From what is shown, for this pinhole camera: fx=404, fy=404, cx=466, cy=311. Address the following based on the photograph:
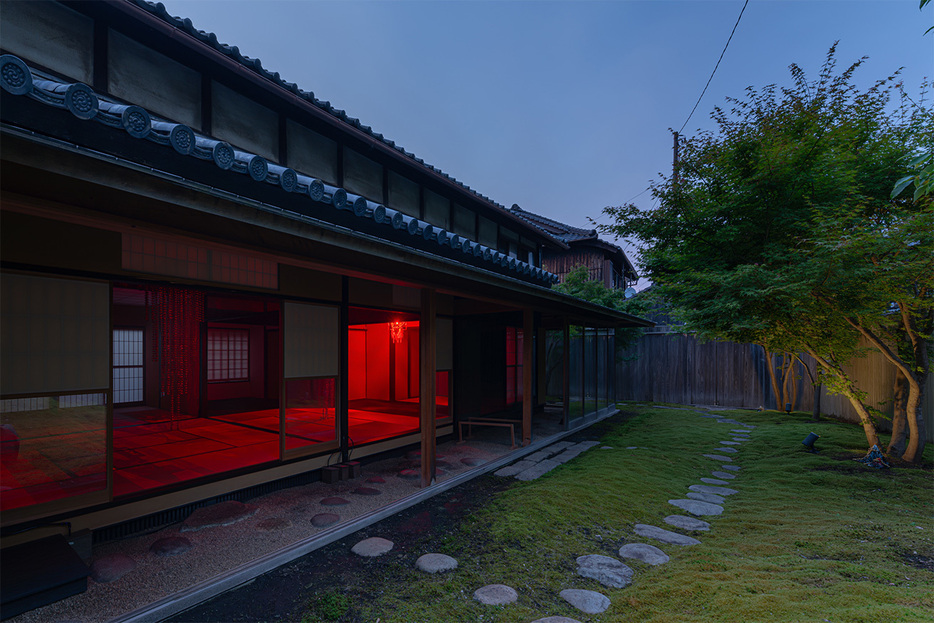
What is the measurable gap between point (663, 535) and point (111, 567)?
465 cm

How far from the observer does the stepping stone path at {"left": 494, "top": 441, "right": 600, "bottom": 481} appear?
225 inches

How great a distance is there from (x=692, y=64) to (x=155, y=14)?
487 inches

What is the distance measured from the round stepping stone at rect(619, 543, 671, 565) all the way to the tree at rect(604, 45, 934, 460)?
3.62 meters

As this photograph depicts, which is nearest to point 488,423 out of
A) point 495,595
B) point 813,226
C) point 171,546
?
point 495,595

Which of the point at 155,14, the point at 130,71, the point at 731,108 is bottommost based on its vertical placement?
the point at 130,71

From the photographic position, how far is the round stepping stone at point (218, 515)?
12.4ft

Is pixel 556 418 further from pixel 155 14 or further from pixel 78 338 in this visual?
pixel 155 14

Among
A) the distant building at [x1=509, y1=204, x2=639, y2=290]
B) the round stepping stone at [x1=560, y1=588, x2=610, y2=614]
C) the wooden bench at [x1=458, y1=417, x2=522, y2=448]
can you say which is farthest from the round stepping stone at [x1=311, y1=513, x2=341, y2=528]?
the distant building at [x1=509, y1=204, x2=639, y2=290]

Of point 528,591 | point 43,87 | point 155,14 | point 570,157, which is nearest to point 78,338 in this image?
point 43,87

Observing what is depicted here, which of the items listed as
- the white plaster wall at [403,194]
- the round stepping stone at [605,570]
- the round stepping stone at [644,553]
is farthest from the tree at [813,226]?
the white plaster wall at [403,194]

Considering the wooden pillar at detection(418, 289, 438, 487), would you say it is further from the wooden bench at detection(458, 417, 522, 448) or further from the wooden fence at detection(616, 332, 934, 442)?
the wooden fence at detection(616, 332, 934, 442)

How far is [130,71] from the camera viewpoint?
12.0ft

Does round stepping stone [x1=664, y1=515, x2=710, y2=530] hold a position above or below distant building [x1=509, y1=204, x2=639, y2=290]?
below

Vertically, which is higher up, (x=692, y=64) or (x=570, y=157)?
(x=570, y=157)
